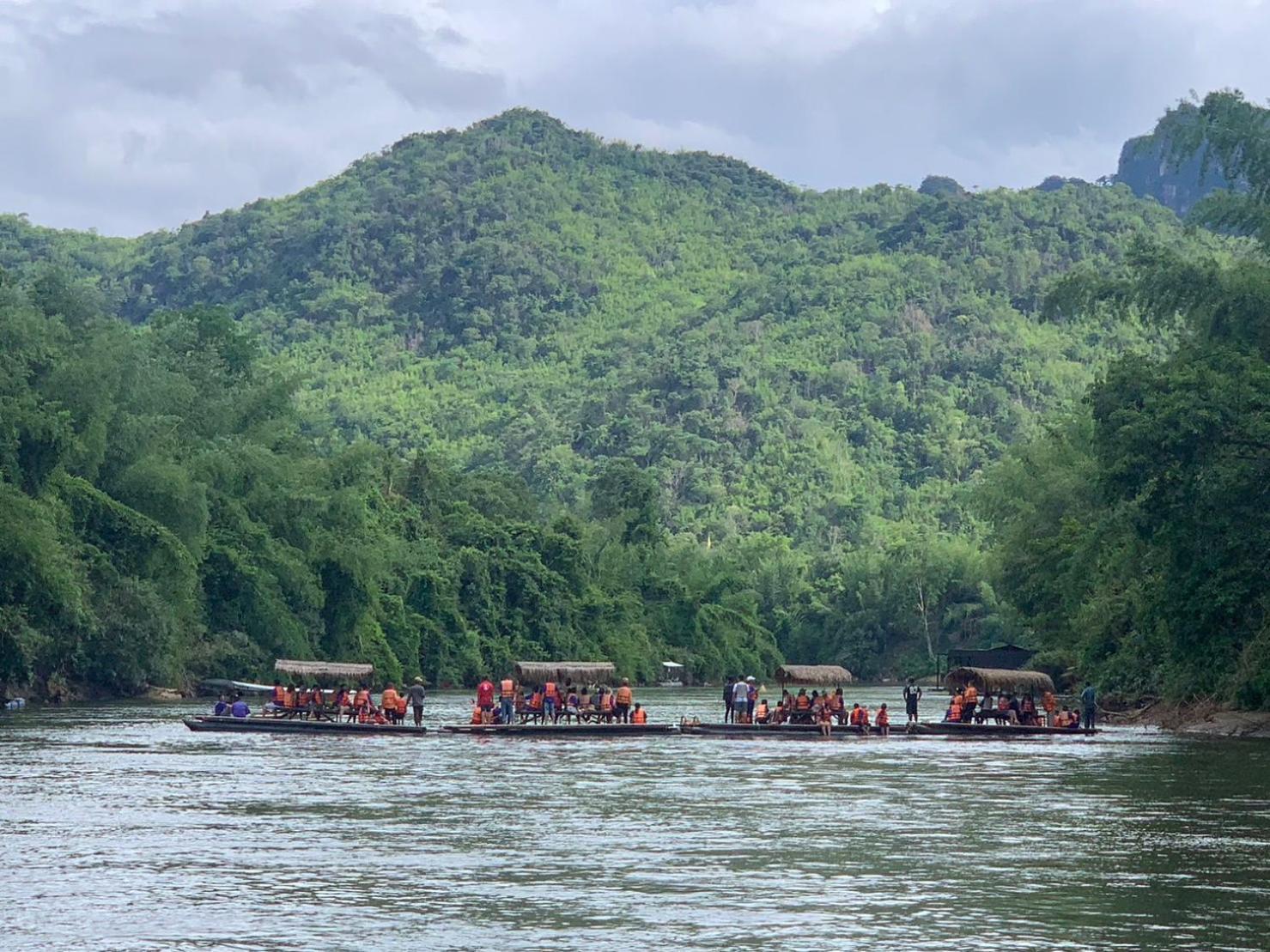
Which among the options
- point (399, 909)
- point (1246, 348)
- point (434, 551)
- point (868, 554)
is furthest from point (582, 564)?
point (399, 909)

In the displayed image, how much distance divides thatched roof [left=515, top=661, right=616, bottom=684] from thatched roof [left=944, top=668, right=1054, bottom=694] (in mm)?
11266

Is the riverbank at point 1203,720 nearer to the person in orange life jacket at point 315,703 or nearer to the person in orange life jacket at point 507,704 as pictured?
the person in orange life jacket at point 507,704

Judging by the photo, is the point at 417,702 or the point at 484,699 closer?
the point at 417,702

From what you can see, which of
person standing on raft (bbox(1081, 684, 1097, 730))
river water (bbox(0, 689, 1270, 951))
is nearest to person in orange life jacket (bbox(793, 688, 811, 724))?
person standing on raft (bbox(1081, 684, 1097, 730))

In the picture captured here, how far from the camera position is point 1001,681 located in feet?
207

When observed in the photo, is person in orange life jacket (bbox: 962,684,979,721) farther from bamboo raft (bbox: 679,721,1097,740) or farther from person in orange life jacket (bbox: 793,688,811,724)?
person in orange life jacket (bbox: 793,688,811,724)

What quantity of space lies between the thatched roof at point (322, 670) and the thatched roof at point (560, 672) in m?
4.76

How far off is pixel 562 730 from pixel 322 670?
30.6 ft

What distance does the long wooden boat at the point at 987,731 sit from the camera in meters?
58.4

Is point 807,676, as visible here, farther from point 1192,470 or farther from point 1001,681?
point 1192,470

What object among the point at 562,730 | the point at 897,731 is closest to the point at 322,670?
the point at 562,730

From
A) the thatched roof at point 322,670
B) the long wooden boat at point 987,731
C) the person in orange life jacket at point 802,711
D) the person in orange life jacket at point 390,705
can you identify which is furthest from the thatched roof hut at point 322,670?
the long wooden boat at point 987,731

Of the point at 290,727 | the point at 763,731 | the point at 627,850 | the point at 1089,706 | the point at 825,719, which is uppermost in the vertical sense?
the point at 1089,706

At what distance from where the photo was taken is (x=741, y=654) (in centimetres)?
13750
